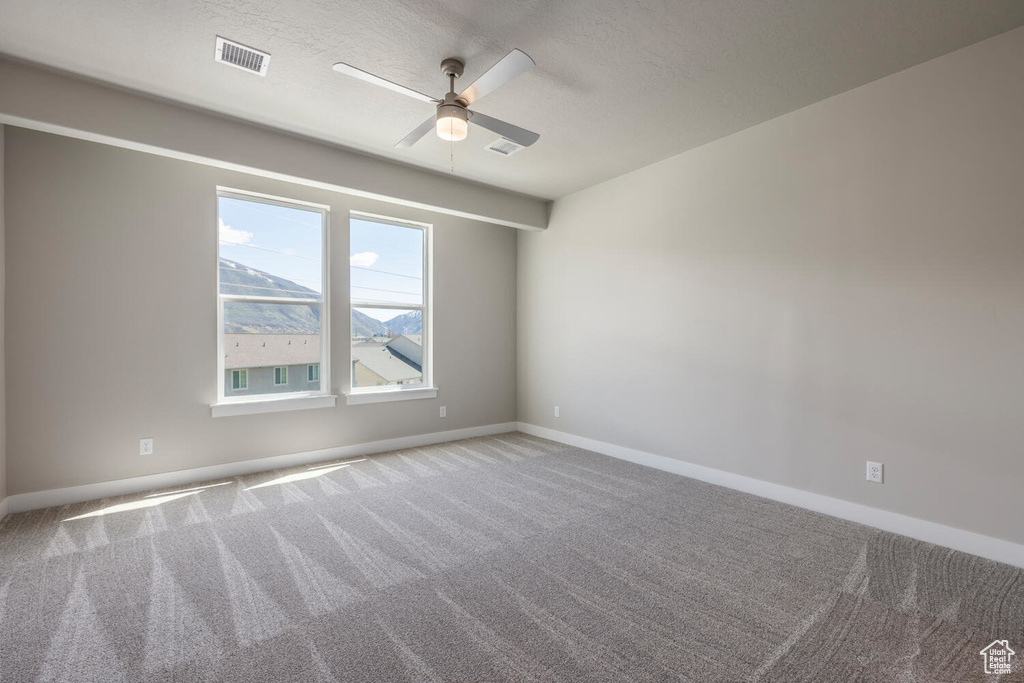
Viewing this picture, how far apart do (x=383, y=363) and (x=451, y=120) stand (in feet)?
9.76

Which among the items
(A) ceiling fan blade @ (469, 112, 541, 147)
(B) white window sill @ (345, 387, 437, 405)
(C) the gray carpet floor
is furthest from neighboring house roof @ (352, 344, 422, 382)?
(A) ceiling fan blade @ (469, 112, 541, 147)

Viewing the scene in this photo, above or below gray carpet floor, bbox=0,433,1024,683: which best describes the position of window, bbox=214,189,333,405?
above

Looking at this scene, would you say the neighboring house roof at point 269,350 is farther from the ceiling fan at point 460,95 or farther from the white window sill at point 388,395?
the ceiling fan at point 460,95

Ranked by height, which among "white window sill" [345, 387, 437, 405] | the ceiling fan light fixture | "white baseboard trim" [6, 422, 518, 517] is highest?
the ceiling fan light fixture

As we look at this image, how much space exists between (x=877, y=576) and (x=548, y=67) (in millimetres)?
3293

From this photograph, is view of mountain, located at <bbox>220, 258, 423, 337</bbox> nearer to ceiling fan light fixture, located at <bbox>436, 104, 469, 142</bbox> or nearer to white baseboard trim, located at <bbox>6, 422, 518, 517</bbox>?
white baseboard trim, located at <bbox>6, 422, 518, 517</bbox>

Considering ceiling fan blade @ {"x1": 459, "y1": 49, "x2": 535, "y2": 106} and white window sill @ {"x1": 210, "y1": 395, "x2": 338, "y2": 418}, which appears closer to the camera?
ceiling fan blade @ {"x1": 459, "y1": 49, "x2": 535, "y2": 106}

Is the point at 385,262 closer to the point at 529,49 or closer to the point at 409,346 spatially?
the point at 409,346

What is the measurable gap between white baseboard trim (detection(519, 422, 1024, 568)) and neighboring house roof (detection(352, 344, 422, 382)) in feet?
7.58

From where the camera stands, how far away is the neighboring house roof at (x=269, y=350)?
13.1ft

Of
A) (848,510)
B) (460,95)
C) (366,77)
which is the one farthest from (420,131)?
(848,510)

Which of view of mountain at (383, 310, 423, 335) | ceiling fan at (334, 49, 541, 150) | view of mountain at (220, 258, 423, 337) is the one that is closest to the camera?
ceiling fan at (334, 49, 541, 150)

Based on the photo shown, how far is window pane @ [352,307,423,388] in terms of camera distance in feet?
15.5

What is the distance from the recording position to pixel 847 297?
305 cm
